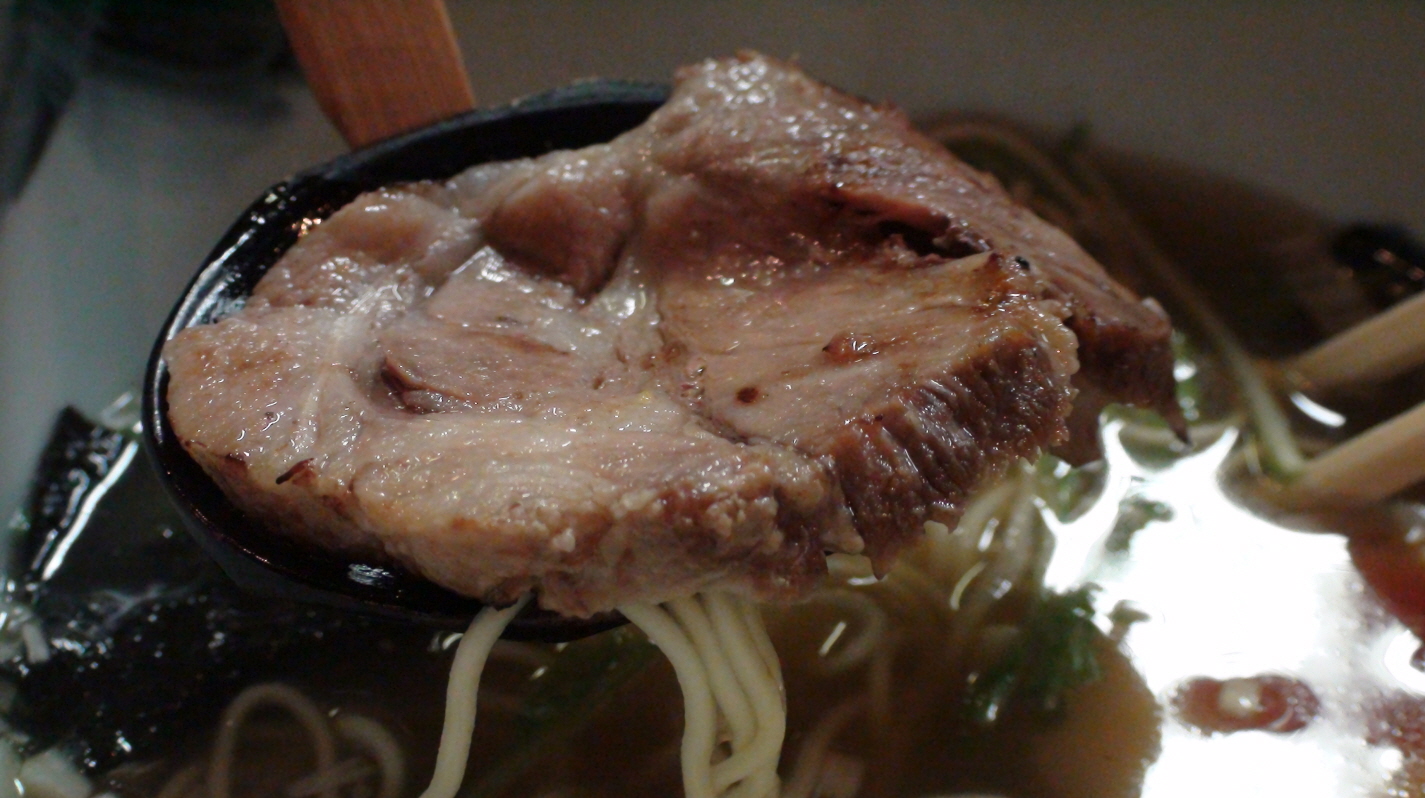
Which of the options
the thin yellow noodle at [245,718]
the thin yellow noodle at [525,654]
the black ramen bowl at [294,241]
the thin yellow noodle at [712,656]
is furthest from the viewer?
the thin yellow noodle at [525,654]

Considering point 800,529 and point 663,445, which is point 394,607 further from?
point 800,529

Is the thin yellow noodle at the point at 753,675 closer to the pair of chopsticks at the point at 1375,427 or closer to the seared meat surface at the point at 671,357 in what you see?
the seared meat surface at the point at 671,357

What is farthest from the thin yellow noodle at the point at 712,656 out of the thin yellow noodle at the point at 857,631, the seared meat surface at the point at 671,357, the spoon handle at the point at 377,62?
the spoon handle at the point at 377,62

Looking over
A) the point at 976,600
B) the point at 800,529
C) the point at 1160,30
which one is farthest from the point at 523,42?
the point at 800,529

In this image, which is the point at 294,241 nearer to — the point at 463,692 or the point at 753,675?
the point at 463,692

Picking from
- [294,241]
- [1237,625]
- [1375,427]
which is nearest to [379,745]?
[294,241]
